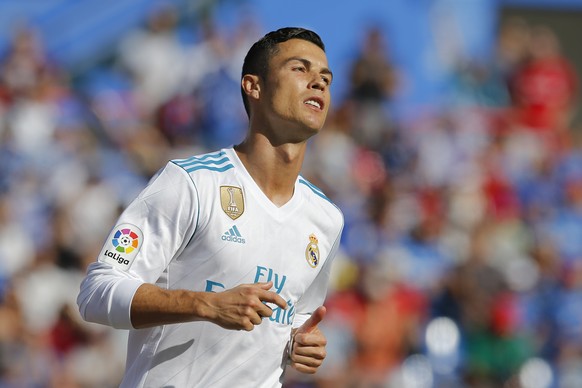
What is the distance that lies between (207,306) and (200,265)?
611mm

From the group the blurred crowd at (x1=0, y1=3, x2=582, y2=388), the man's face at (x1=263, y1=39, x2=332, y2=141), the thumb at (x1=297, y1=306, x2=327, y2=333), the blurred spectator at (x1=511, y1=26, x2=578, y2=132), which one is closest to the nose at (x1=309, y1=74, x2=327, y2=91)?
the man's face at (x1=263, y1=39, x2=332, y2=141)

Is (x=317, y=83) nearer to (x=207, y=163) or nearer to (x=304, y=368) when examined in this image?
(x=207, y=163)

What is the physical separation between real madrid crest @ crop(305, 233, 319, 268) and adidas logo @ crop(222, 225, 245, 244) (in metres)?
0.45

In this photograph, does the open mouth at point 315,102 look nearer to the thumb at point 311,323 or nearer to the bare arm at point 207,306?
the thumb at point 311,323

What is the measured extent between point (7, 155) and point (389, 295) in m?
4.75

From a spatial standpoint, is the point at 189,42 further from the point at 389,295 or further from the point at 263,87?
the point at 263,87

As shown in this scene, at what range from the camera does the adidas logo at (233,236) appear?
461 cm

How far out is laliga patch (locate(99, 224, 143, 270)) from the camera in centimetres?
441

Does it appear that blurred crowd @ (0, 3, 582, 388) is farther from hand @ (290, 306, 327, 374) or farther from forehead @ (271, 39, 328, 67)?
forehead @ (271, 39, 328, 67)

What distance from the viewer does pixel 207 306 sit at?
400 centimetres

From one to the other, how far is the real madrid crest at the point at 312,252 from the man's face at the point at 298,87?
19.9 inches

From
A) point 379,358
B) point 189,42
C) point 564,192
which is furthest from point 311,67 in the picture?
point 189,42

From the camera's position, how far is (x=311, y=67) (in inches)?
197

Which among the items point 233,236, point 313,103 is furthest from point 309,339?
point 313,103
